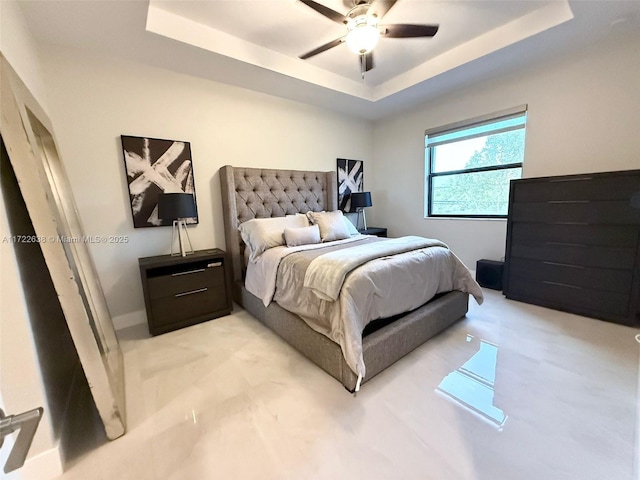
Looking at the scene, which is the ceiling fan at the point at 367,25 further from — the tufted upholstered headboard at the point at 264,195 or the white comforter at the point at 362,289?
the tufted upholstered headboard at the point at 264,195

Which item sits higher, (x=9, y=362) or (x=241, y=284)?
(x=9, y=362)

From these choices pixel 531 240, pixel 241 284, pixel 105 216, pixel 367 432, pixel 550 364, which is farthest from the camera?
pixel 241 284

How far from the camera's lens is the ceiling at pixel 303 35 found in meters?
2.01

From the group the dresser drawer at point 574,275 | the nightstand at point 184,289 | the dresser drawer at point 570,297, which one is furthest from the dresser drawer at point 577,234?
the nightstand at point 184,289

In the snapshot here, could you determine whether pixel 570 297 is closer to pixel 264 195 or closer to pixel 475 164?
pixel 475 164

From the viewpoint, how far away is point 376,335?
1.74 meters

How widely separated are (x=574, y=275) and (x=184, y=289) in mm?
3667

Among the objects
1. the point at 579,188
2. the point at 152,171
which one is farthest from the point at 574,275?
the point at 152,171

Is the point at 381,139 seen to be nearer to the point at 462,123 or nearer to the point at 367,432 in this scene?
the point at 462,123

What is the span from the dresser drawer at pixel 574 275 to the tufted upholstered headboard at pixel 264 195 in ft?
7.78

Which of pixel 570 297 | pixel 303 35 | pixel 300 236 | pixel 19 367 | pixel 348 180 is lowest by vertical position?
pixel 570 297

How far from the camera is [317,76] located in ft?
9.91

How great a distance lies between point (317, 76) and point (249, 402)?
3.22m

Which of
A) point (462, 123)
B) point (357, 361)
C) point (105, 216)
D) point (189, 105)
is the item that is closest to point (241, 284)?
point (105, 216)
